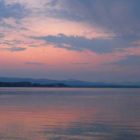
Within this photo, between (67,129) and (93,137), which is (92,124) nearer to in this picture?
(67,129)

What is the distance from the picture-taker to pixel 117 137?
1873 centimetres

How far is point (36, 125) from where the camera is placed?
75.9ft

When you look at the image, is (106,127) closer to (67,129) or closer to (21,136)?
(67,129)

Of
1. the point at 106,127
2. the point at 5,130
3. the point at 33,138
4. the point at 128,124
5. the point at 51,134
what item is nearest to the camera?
the point at 33,138

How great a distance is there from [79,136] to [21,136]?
2826 mm

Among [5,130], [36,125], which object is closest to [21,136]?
[5,130]

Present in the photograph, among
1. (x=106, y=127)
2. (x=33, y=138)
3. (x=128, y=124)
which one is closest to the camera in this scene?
(x=33, y=138)

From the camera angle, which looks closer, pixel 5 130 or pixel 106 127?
pixel 5 130

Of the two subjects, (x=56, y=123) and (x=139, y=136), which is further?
(x=56, y=123)

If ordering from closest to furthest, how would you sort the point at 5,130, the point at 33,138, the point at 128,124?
the point at 33,138 < the point at 5,130 < the point at 128,124

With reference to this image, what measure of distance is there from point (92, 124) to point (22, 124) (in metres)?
4.29

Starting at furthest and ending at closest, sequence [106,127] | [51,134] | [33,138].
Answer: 1. [106,127]
2. [51,134]
3. [33,138]

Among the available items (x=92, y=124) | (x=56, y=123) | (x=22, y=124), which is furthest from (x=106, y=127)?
(x=22, y=124)

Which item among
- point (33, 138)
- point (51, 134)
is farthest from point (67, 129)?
point (33, 138)
